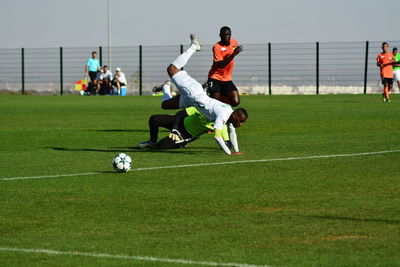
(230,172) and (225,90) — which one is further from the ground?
(225,90)

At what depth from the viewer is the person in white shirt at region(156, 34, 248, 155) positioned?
15789mm

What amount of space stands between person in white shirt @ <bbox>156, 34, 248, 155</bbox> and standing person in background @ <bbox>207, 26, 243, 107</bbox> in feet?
7.59

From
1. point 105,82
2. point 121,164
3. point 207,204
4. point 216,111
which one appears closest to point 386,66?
point 105,82

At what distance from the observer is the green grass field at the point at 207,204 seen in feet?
25.4

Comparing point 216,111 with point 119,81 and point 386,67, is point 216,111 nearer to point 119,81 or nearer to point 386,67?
point 386,67

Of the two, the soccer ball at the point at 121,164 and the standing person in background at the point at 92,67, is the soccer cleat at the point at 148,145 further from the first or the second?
the standing person in background at the point at 92,67

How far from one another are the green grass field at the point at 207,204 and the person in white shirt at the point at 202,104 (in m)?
0.45

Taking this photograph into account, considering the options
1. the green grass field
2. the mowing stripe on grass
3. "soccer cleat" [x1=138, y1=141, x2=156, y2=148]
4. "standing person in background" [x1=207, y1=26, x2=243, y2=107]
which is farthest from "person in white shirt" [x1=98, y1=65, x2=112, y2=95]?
the mowing stripe on grass

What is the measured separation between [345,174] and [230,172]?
1.63m

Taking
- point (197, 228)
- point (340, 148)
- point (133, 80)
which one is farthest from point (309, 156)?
point (133, 80)

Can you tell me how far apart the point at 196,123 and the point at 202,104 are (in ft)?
2.74

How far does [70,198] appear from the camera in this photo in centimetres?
1095

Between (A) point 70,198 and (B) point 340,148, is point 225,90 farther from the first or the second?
(A) point 70,198

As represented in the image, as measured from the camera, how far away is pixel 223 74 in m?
20.3
